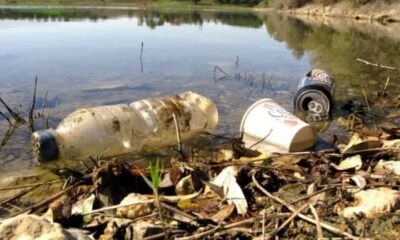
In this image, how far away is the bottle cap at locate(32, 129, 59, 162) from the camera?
14.0 feet

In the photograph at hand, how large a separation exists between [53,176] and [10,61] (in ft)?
25.5

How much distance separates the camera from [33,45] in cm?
1468

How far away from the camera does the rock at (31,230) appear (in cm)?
194

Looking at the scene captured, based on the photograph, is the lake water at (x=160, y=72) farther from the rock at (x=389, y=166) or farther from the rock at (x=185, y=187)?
the rock at (x=389, y=166)

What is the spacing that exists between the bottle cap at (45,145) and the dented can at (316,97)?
142 inches

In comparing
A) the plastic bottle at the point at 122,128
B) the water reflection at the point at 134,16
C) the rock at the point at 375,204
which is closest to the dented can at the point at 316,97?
the plastic bottle at the point at 122,128

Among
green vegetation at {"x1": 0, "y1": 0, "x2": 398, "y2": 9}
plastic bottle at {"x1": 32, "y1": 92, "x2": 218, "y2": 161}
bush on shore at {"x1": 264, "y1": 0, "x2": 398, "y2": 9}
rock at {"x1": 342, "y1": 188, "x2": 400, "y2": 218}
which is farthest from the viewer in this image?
green vegetation at {"x1": 0, "y1": 0, "x2": 398, "y2": 9}

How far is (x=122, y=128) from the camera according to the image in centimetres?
481

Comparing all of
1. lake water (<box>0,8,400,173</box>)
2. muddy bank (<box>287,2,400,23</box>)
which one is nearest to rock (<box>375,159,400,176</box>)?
lake water (<box>0,8,400,173</box>)

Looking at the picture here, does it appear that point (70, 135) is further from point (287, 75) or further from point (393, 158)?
point (287, 75)

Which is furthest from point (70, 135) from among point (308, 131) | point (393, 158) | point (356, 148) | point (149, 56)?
point (149, 56)

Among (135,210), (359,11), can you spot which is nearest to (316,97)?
(135,210)

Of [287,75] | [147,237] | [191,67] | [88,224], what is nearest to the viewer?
[147,237]

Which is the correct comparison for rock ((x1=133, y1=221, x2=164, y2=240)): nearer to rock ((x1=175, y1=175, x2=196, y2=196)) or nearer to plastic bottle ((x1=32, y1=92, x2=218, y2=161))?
rock ((x1=175, y1=175, x2=196, y2=196))
